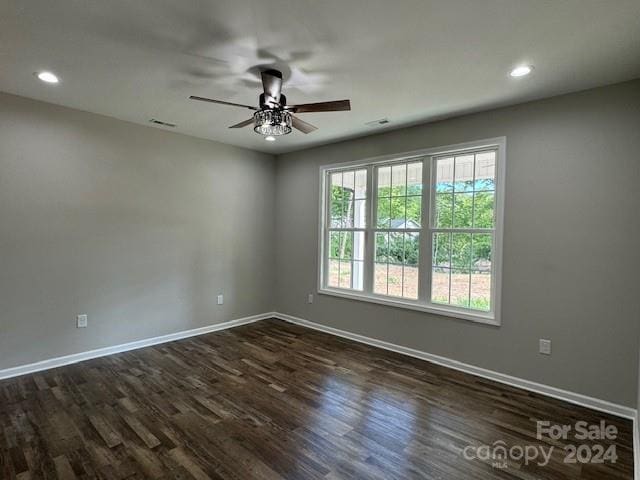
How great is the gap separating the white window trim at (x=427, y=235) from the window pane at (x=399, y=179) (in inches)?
4.4

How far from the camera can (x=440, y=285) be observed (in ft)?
12.2

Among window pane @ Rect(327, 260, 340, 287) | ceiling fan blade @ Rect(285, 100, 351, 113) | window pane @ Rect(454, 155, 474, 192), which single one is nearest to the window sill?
window pane @ Rect(327, 260, 340, 287)

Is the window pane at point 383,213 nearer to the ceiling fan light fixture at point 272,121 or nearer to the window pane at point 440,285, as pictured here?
the window pane at point 440,285

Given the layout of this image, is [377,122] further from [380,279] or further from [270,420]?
[270,420]

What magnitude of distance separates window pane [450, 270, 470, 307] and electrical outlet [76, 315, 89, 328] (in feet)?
13.2

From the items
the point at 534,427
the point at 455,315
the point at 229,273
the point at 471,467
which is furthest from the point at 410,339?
the point at 229,273

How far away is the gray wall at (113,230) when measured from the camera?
322 cm

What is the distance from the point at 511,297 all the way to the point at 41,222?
4.71m

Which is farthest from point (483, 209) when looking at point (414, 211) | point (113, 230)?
point (113, 230)

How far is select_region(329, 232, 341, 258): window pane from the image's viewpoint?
4844 millimetres

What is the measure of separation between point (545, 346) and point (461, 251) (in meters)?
1.15

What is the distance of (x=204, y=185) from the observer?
4613 mm

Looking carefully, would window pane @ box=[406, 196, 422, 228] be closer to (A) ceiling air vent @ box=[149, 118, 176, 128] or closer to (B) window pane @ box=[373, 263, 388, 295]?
(B) window pane @ box=[373, 263, 388, 295]

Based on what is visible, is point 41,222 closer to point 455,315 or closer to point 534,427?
point 455,315
